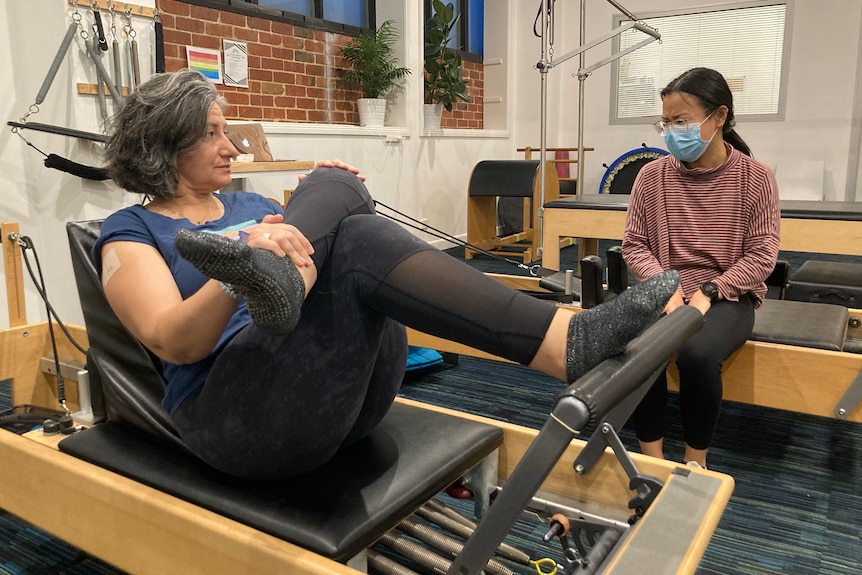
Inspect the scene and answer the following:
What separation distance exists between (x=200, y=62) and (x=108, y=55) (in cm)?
97

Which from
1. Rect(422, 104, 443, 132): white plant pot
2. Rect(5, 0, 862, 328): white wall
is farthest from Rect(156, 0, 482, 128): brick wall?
Rect(422, 104, 443, 132): white plant pot

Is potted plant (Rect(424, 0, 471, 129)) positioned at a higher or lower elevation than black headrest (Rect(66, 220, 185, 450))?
higher

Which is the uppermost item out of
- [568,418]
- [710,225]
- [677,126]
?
[677,126]

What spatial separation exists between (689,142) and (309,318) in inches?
53.6

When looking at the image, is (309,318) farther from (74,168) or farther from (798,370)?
(74,168)

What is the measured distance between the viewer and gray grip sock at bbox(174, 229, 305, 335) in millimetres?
782

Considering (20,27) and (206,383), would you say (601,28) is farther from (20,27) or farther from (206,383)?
(206,383)

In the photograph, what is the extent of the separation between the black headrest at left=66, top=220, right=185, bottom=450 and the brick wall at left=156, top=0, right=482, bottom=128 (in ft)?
7.89

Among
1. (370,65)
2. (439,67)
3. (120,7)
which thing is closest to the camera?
(120,7)

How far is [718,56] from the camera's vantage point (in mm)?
6375

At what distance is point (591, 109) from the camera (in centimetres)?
689

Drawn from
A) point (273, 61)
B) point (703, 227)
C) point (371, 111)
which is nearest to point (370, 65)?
point (371, 111)

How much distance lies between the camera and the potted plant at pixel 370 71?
15.5ft

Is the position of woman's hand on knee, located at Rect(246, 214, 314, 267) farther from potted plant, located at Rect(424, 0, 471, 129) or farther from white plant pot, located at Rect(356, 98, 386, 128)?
potted plant, located at Rect(424, 0, 471, 129)
